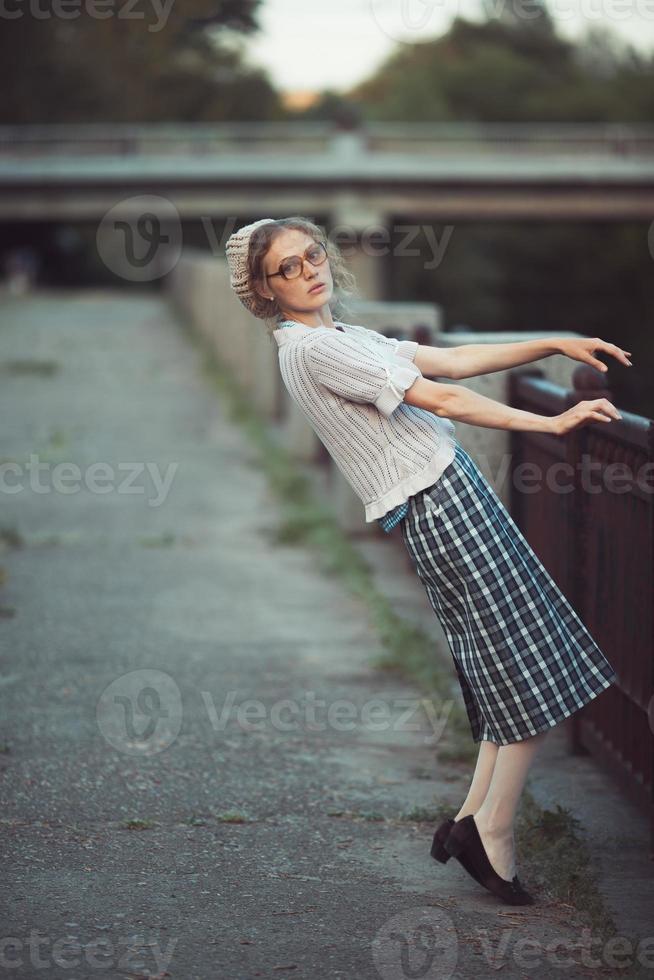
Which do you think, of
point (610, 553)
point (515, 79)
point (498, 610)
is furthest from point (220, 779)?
point (515, 79)

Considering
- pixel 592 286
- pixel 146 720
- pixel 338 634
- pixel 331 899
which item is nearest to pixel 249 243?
pixel 331 899

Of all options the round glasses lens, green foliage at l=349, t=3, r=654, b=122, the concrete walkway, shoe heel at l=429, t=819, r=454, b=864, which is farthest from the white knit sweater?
green foliage at l=349, t=3, r=654, b=122

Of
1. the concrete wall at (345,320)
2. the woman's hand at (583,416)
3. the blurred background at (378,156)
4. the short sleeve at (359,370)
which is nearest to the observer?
the woman's hand at (583,416)

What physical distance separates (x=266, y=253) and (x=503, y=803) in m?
1.55

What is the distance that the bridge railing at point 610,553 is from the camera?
443 centimetres

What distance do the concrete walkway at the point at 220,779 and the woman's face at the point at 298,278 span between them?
5.19 ft

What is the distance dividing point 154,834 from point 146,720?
127cm

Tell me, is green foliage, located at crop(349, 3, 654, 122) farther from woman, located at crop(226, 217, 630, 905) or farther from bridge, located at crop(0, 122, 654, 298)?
woman, located at crop(226, 217, 630, 905)

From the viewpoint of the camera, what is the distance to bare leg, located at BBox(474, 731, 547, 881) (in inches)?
156

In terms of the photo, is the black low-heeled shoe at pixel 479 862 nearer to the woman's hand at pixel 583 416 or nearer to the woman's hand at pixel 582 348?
the woman's hand at pixel 583 416

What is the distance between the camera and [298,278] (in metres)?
3.94

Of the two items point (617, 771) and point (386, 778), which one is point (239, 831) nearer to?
point (386, 778)

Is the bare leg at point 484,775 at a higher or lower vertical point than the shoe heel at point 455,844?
higher

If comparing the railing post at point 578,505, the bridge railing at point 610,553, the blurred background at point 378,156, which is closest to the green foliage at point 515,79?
the blurred background at point 378,156
